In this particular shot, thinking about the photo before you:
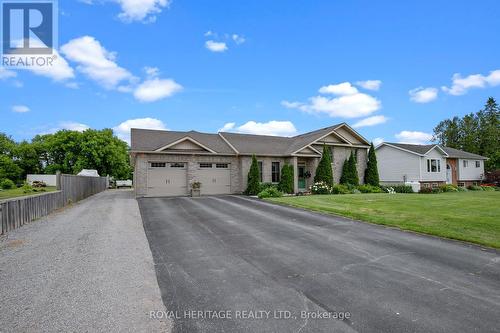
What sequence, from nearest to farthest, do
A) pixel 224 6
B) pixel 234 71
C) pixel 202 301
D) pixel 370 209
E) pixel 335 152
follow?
pixel 202 301, pixel 370 209, pixel 224 6, pixel 234 71, pixel 335 152

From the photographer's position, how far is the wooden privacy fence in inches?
360

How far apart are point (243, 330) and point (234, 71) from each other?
21.1m

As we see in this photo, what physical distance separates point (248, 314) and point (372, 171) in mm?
25971

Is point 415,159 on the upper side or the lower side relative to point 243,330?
upper

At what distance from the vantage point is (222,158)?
23000 mm

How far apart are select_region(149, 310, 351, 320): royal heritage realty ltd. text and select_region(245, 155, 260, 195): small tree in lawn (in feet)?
58.3

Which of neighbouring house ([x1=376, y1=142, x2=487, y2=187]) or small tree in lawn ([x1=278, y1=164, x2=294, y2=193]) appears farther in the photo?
neighbouring house ([x1=376, y1=142, x2=487, y2=187])

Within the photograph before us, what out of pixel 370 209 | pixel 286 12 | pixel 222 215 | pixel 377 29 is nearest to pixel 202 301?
pixel 222 215

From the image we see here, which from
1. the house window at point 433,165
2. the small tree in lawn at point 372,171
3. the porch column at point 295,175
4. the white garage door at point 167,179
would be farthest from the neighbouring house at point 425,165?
the white garage door at point 167,179

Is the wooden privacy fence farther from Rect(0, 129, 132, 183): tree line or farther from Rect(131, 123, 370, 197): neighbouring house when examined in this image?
Rect(0, 129, 132, 183): tree line

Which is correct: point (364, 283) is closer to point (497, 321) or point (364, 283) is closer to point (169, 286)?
point (497, 321)

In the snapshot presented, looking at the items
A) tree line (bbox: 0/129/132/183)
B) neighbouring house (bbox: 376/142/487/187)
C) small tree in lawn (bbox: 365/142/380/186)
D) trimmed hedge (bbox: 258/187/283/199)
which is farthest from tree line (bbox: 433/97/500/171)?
tree line (bbox: 0/129/132/183)

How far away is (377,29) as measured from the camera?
664 inches

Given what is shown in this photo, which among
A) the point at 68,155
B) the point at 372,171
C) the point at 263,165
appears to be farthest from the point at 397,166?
the point at 68,155
